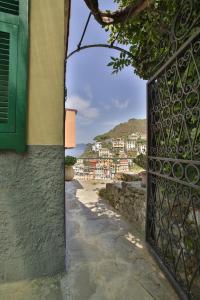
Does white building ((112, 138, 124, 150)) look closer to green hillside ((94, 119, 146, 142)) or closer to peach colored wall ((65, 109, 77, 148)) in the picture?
peach colored wall ((65, 109, 77, 148))

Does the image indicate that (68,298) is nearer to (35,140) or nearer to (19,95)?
(35,140)

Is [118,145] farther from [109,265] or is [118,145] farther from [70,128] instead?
[109,265]

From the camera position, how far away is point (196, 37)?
1.38 metres

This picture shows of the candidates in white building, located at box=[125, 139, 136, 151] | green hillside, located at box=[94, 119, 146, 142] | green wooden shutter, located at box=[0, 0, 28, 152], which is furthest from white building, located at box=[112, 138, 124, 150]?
green wooden shutter, located at box=[0, 0, 28, 152]

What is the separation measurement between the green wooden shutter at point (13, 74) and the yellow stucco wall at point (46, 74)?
0.06m

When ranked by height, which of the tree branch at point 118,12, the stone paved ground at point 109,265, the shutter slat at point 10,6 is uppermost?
the tree branch at point 118,12

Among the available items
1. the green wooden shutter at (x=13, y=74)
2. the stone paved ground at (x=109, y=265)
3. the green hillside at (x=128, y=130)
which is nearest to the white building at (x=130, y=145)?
the green hillside at (x=128, y=130)

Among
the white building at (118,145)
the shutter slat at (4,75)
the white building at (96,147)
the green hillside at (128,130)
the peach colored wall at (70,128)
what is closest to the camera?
the shutter slat at (4,75)

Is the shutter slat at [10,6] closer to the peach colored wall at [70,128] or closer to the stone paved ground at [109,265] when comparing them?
the stone paved ground at [109,265]

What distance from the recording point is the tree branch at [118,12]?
2.04 m

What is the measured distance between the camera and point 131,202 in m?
3.40

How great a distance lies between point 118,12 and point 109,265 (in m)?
2.58

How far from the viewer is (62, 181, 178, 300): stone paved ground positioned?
1521 millimetres

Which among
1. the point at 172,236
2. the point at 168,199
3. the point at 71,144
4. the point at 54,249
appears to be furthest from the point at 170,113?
the point at 71,144
